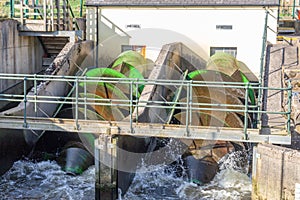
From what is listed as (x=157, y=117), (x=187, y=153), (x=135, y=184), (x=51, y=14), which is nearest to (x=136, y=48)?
(x=51, y=14)

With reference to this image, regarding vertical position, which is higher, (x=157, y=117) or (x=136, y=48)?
(x=136, y=48)

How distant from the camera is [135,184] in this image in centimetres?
1149

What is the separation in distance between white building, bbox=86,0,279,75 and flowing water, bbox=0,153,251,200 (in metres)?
6.59

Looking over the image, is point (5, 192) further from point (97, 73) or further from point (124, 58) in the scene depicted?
point (124, 58)

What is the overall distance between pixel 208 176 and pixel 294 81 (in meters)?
4.28

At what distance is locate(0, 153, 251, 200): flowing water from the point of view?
1094 cm

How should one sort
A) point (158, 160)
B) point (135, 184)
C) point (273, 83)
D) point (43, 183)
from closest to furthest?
point (135, 184), point (43, 183), point (158, 160), point (273, 83)

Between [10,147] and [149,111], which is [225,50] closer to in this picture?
[149,111]

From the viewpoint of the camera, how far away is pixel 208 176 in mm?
11570

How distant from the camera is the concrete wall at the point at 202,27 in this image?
57.5 feet

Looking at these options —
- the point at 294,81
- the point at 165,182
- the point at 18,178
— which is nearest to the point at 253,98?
the point at 294,81

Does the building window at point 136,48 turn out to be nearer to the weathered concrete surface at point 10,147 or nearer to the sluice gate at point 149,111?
the sluice gate at point 149,111

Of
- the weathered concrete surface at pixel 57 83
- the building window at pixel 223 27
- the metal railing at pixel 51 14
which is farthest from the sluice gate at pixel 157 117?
the building window at pixel 223 27

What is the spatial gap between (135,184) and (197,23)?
26.7ft
